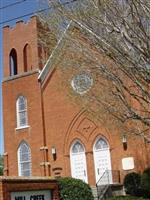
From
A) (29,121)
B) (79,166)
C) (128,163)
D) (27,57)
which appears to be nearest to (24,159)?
(29,121)

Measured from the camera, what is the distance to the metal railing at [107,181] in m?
26.7

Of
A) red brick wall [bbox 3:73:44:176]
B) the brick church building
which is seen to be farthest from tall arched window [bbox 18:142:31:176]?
red brick wall [bbox 3:73:44:176]

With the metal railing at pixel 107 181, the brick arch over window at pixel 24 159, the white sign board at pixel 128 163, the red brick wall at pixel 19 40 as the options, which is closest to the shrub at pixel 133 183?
the metal railing at pixel 107 181

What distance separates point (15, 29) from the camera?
118 feet

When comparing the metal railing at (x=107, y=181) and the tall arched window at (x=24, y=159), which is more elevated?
the tall arched window at (x=24, y=159)

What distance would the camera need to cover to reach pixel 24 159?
109 ft

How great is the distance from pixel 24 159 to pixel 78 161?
4182 mm

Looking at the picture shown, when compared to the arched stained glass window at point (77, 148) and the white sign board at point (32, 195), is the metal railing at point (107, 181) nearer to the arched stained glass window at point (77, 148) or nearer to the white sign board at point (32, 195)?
the arched stained glass window at point (77, 148)

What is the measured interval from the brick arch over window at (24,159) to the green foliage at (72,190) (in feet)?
37.4

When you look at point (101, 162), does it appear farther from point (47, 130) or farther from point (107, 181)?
point (47, 130)

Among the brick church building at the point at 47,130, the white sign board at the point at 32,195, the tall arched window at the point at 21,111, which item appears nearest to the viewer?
the white sign board at the point at 32,195

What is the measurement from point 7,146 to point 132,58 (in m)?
21.0

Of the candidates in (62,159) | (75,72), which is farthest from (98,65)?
(62,159)

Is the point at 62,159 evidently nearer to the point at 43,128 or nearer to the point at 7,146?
the point at 43,128
